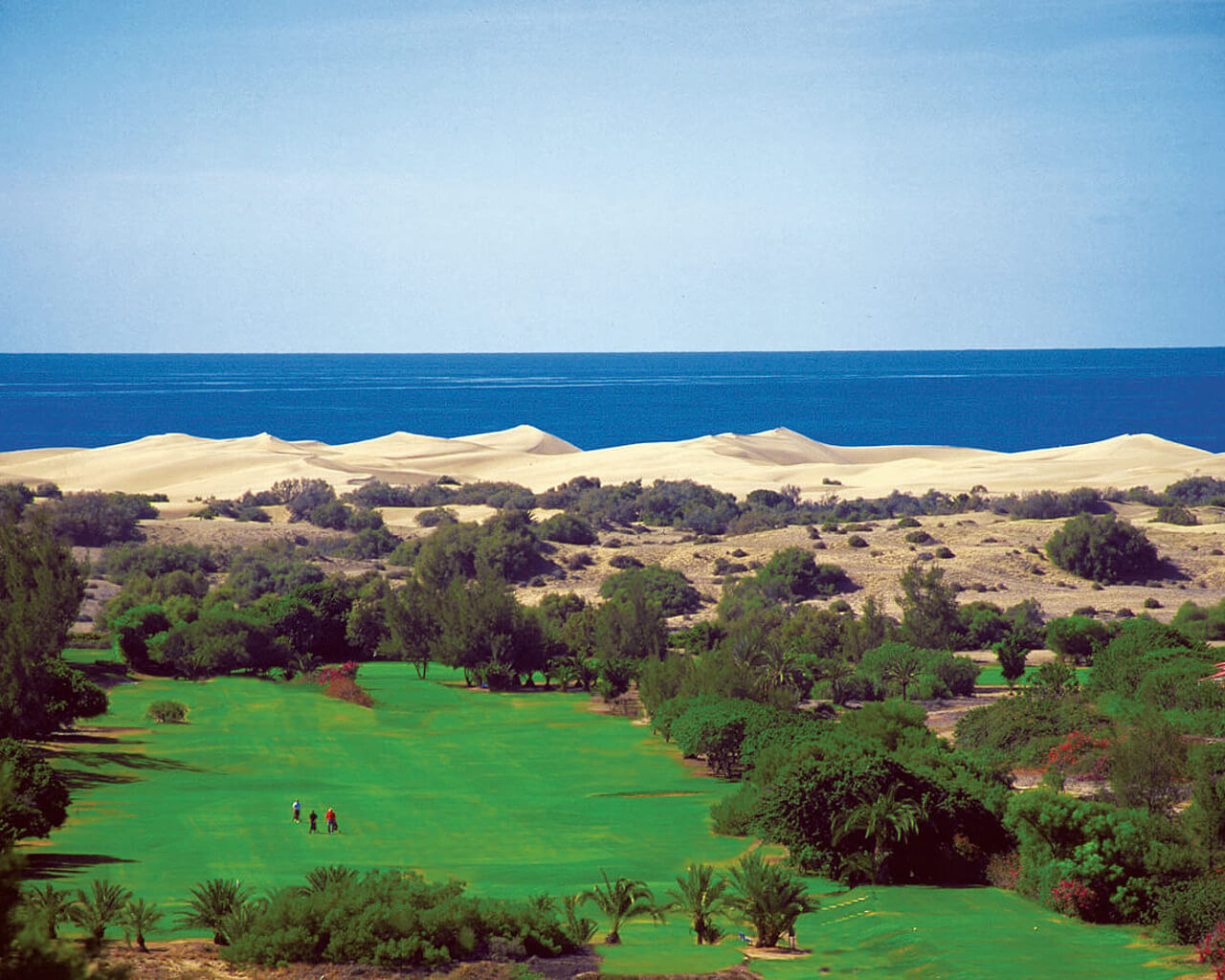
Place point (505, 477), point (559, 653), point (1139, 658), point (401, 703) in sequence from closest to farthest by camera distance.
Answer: point (1139, 658) < point (401, 703) < point (559, 653) < point (505, 477)

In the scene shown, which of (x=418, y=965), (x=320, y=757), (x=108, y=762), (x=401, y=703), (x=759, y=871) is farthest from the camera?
(x=401, y=703)

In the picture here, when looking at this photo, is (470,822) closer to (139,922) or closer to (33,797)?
(33,797)

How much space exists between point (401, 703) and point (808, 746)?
1821 centimetres

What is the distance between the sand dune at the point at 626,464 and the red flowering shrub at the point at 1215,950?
6643 centimetres

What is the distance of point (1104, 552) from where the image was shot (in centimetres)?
5847

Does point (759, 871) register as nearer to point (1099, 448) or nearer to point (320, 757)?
point (320, 757)

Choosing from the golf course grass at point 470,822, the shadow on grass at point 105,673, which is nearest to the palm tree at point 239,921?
the golf course grass at point 470,822

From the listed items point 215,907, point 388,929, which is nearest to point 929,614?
point 388,929

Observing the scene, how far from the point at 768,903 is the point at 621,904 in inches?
82.8

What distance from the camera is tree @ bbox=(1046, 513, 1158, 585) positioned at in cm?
5828

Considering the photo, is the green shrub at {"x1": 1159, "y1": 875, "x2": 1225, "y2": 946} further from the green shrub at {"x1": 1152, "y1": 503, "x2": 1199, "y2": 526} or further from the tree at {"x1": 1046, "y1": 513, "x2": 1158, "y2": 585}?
the green shrub at {"x1": 1152, "y1": 503, "x2": 1199, "y2": 526}

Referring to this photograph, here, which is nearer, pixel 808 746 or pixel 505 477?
pixel 808 746

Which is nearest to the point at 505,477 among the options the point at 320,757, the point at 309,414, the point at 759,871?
the point at 320,757

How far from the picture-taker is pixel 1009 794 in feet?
87.0
